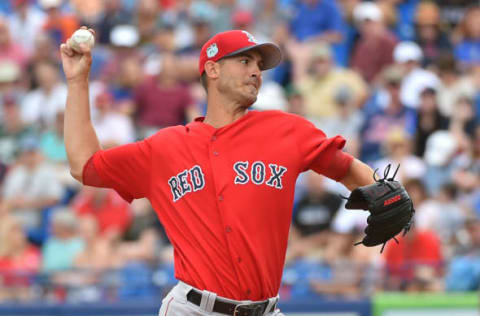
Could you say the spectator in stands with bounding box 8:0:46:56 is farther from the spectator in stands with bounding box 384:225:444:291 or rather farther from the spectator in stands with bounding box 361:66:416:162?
the spectator in stands with bounding box 384:225:444:291

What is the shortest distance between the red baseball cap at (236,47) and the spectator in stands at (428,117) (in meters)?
6.57

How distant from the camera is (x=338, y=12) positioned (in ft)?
44.7

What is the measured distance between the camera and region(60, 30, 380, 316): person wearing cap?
16.4 feet

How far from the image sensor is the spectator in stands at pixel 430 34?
44.2 ft

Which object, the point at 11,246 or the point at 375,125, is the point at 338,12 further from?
the point at 11,246

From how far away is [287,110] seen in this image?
11992 mm

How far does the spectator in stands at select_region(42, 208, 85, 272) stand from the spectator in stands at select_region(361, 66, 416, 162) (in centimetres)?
334

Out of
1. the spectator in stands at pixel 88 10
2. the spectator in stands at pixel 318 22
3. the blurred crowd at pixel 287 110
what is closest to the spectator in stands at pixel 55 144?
the blurred crowd at pixel 287 110

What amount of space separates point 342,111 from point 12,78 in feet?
14.2

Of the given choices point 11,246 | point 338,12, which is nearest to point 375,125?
point 338,12

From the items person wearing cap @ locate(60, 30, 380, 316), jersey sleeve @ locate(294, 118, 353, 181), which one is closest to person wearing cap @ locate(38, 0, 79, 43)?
person wearing cap @ locate(60, 30, 380, 316)

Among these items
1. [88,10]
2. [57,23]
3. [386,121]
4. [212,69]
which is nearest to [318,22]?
[386,121]

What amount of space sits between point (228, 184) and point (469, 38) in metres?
9.24

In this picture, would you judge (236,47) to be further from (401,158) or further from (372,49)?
(372,49)
